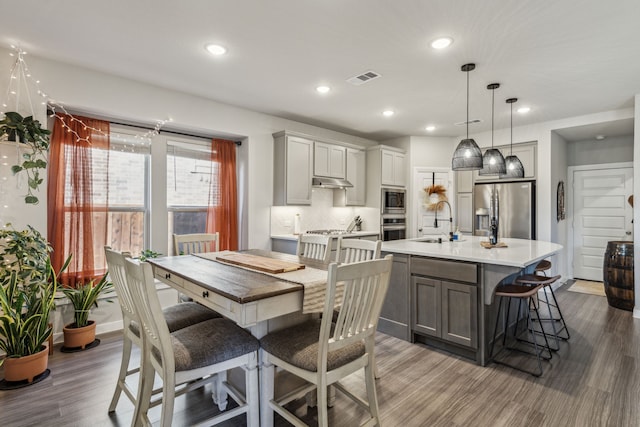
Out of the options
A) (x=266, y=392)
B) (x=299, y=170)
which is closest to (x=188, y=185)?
(x=299, y=170)

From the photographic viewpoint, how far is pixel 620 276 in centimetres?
425

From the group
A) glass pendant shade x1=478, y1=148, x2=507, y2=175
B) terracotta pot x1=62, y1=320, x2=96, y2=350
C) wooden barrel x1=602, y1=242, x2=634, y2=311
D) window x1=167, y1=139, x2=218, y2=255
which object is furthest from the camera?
wooden barrel x1=602, y1=242, x2=634, y2=311

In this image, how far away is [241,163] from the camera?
4547mm

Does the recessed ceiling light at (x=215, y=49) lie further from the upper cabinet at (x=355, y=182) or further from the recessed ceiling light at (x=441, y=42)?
the upper cabinet at (x=355, y=182)

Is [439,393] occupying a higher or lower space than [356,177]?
lower

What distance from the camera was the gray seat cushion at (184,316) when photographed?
2.10 meters

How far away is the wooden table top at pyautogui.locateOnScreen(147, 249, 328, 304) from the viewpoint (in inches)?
64.5

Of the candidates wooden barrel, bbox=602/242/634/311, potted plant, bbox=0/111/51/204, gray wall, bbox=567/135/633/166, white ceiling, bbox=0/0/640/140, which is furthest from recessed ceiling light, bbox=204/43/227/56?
gray wall, bbox=567/135/633/166

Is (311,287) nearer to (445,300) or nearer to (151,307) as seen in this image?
→ (151,307)

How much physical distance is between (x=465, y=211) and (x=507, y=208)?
2.33 ft

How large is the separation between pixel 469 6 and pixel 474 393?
2.70m

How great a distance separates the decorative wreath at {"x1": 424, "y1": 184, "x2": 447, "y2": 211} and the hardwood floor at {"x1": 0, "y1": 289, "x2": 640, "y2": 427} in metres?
3.14

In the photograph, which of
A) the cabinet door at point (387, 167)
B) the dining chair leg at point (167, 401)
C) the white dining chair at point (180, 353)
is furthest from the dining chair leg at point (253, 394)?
the cabinet door at point (387, 167)

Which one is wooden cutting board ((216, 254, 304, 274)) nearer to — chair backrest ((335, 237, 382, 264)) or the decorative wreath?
chair backrest ((335, 237, 382, 264))
